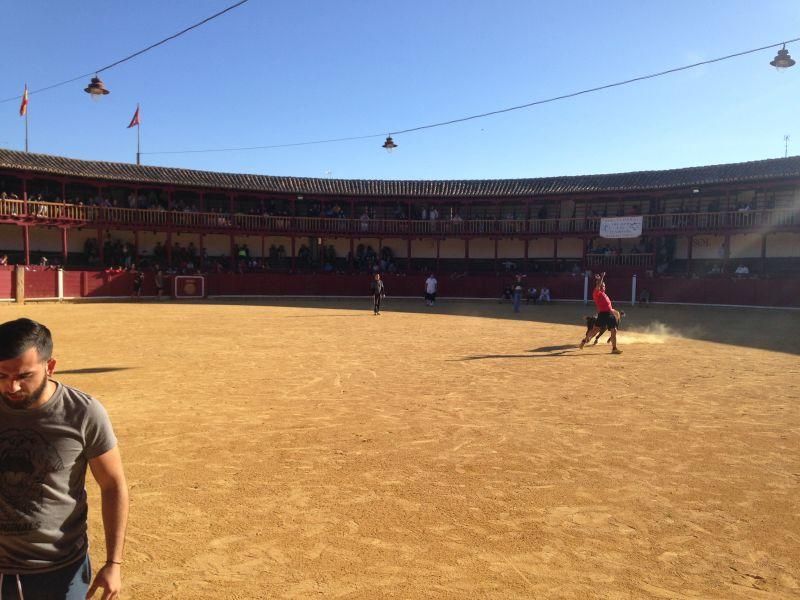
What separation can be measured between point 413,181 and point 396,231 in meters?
5.23

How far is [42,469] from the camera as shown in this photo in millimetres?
1825

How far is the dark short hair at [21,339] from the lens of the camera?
1732mm

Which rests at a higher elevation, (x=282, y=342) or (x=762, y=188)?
(x=762, y=188)

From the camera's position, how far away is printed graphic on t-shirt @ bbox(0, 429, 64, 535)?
1.81m

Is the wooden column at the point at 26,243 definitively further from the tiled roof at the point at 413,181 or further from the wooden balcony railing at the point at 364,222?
the tiled roof at the point at 413,181

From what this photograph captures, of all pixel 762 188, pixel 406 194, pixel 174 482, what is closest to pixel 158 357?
pixel 174 482

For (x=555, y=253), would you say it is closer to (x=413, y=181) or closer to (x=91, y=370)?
(x=413, y=181)

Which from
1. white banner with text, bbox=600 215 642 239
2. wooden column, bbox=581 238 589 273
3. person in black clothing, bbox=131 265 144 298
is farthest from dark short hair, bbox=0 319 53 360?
wooden column, bbox=581 238 589 273

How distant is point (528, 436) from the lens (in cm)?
551

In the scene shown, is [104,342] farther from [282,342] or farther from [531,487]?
[531,487]

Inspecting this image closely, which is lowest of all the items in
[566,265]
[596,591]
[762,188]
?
[596,591]

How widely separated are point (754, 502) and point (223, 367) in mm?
7387

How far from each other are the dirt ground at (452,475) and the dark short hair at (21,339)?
5.49ft

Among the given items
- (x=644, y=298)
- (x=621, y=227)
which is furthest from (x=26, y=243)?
(x=644, y=298)
